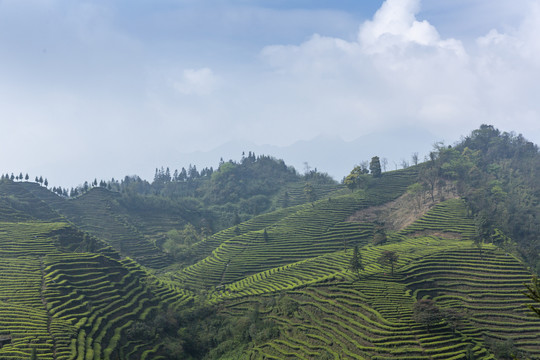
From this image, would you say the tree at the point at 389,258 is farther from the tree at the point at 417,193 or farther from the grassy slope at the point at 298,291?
the tree at the point at 417,193

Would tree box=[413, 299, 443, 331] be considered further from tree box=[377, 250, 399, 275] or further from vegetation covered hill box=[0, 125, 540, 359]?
tree box=[377, 250, 399, 275]

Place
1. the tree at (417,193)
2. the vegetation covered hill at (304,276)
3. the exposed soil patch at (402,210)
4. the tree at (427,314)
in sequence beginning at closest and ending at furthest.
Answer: the tree at (427,314), the vegetation covered hill at (304,276), the exposed soil patch at (402,210), the tree at (417,193)

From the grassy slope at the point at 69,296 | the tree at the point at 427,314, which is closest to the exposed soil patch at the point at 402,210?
the tree at the point at 427,314

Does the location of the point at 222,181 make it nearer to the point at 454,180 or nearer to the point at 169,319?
the point at 454,180

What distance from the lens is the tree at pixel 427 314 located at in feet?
111

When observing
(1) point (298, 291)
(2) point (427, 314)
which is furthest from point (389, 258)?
(1) point (298, 291)

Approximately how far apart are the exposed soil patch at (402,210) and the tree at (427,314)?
128 ft

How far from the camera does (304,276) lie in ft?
175

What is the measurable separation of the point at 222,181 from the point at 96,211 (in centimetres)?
5035

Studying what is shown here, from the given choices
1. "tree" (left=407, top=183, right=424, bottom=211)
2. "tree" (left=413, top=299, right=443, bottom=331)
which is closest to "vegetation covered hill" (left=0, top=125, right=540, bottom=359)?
"tree" (left=413, top=299, right=443, bottom=331)

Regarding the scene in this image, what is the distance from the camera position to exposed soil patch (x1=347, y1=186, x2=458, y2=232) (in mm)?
74562

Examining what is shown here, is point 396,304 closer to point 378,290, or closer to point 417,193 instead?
point 378,290

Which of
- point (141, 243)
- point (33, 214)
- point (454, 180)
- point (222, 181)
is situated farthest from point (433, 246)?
point (222, 181)

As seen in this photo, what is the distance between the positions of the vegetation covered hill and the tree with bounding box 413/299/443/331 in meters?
0.12
